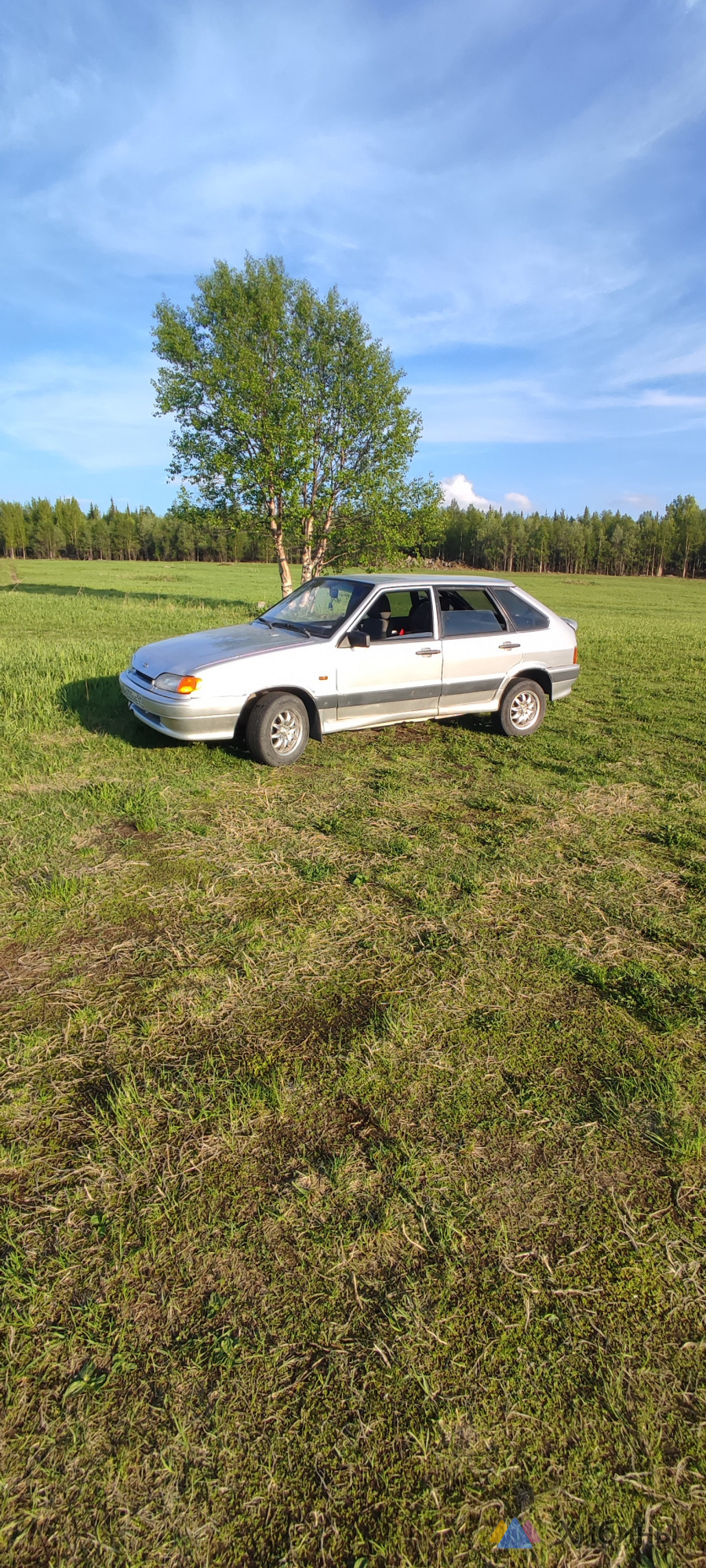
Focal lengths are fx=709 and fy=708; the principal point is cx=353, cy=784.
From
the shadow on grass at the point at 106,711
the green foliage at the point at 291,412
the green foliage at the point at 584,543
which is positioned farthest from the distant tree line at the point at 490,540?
the shadow on grass at the point at 106,711

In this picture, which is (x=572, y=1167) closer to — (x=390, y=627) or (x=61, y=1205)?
(x=61, y=1205)

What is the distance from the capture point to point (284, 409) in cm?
2134

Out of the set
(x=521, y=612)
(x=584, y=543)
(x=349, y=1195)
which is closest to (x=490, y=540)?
(x=584, y=543)

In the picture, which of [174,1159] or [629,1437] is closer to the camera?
[629,1437]

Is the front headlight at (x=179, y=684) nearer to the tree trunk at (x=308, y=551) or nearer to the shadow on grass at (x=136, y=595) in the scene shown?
the shadow on grass at (x=136, y=595)

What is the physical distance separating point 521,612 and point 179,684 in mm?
3711

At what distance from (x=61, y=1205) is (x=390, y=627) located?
5.37 m

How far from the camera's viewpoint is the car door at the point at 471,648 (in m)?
6.74

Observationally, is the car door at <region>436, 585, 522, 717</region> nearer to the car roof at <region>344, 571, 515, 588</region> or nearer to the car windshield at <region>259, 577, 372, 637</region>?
the car roof at <region>344, 571, 515, 588</region>

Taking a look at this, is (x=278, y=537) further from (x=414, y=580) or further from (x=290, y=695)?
(x=290, y=695)

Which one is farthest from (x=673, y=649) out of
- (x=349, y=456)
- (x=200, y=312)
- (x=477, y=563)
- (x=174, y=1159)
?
(x=477, y=563)

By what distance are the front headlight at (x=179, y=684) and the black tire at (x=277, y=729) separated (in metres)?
0.59

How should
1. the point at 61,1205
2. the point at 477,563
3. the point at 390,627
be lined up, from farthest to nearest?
the point at 477,563 → the point at 390,627 → the point at 61,1205

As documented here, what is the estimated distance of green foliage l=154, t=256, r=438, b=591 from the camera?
21.5 m
